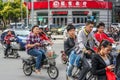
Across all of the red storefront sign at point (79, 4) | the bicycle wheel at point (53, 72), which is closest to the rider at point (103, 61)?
the bicycle wheel at point (53, 72)

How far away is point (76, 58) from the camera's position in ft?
37.9

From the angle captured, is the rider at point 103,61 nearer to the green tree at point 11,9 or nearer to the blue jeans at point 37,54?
the blue jeans at point 37,54

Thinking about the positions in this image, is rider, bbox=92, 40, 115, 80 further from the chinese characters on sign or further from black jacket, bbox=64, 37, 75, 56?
the chinese characters on sign

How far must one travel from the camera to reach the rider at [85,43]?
1070cm

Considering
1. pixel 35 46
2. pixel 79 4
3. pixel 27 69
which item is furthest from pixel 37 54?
pixel 79 4

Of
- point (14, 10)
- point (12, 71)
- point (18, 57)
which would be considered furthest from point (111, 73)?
point (14, 10)

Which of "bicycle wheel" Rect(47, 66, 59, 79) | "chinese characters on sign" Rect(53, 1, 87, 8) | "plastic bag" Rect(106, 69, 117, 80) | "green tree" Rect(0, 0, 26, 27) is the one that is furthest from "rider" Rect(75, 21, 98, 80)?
"green tree" Rect(0, 0, 26, 27)

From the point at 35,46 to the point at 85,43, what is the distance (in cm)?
336

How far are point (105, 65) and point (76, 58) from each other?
144 inches

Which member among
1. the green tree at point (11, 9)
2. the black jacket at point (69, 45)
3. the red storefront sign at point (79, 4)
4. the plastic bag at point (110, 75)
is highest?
the plastic bag at point (110, 75)

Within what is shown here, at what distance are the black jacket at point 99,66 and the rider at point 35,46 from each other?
6331 mm

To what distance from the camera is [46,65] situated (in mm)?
14414

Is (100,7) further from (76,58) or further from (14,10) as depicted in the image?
(76,58)

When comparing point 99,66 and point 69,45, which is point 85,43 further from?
point 99,66
